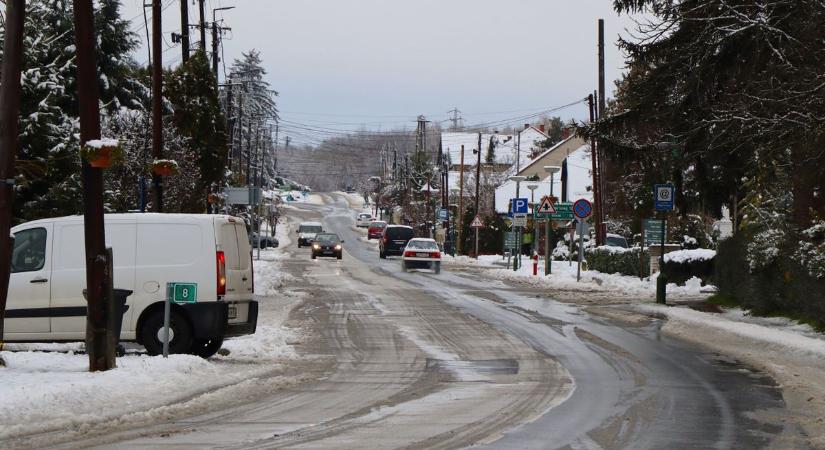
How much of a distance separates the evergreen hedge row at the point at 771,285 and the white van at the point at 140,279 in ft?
33.2

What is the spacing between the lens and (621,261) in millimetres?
39594

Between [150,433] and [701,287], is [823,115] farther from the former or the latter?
[701,287]

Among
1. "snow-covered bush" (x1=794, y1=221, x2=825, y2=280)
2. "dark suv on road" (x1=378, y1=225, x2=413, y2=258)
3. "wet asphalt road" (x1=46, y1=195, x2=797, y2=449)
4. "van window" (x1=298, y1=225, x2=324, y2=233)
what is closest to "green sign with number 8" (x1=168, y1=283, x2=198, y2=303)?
"wet asphalt road" (x1=46, y1=195, x2=797, y2=449)

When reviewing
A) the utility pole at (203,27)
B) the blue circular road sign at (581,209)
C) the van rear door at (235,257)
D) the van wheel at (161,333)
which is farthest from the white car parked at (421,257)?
the van wheel at (161,333)

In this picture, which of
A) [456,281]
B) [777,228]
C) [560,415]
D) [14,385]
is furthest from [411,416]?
[456,281]

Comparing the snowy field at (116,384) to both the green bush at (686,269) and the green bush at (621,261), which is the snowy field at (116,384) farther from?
the green bush at (621,261)

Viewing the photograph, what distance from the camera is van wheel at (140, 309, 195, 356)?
14359 mm

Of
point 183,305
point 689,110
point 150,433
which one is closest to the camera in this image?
point 150,433

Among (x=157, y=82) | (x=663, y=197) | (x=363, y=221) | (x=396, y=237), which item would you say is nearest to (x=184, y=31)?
(x=157, y=82)

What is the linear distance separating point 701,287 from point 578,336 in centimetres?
1420

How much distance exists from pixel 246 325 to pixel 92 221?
3.50 meters

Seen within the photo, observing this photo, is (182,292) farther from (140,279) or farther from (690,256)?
(690,256)

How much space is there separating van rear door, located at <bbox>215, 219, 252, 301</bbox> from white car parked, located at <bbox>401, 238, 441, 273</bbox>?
3249cm

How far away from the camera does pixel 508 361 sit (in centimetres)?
1503
